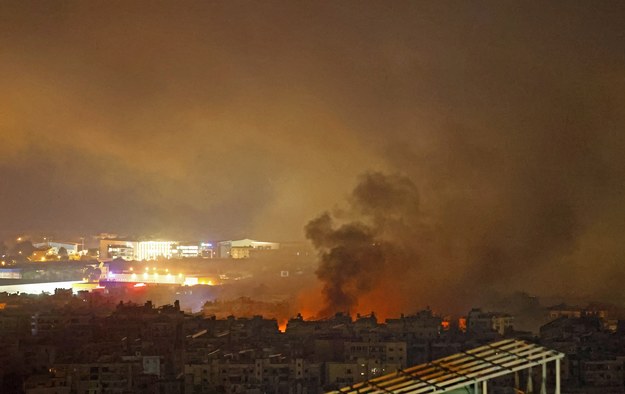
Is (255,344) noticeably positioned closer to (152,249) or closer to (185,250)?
(185,250)

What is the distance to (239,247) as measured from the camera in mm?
31297

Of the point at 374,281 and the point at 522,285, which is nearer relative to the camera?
the point at 374,281

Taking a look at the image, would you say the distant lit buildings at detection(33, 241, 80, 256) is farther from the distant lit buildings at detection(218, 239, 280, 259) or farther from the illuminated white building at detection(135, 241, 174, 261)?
the distant lit buildings at detection(218, 239, 280, 259)

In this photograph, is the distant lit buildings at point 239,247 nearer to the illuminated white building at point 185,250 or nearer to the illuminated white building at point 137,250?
the illuminated white building at point 185,250

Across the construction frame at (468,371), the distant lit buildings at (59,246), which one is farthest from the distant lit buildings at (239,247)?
the construction frame at (468,371)

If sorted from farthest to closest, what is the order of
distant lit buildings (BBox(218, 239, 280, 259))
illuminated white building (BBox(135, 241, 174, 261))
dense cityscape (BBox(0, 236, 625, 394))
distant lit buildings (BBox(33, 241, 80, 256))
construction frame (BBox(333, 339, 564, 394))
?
1. illuminated white building (BBox(135, 241, 174, 261))
2. distant lit buildings (BBox(33, 241, 80, 256))
3. distant lit buildings (BBox(218, 239, 280, 259))
4. dense cityscape (BBox(0, 236, 625, 394))
5. construction frame (BBox(333, 339, 564, 394))

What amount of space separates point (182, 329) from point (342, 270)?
4495 mm

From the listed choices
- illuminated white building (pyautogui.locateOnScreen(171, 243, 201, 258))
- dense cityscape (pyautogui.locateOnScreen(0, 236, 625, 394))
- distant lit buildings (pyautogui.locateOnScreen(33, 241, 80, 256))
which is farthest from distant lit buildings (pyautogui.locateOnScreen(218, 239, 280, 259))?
dense cityscape (pyautogui.locateOnScreen(0, 236, 625, 394))

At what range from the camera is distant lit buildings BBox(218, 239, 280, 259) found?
30250mm

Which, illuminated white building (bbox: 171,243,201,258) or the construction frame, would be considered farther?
illuminated white building (bbox: 171,243,201,258)

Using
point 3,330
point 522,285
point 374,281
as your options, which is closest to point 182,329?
point 3,330

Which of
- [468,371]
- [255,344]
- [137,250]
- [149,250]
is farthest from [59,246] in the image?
[468,371]

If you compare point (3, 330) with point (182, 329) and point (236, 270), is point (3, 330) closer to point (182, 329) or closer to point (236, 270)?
point (182, 329)

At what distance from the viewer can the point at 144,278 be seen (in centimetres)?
2556
